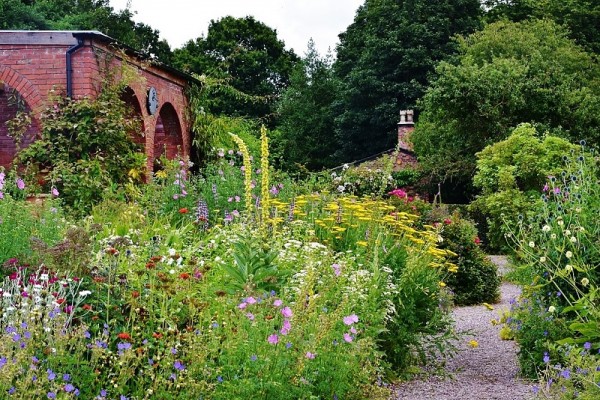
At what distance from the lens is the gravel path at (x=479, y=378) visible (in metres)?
6.05

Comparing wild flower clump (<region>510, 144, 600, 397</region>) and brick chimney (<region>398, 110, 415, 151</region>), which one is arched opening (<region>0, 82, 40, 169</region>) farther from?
brick chimney (<region>398, 110, 415, 151</region>)

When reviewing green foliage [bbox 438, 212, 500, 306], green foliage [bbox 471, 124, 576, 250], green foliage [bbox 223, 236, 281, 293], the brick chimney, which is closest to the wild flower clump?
green foliage [bbox 223, 236, 281, 293]

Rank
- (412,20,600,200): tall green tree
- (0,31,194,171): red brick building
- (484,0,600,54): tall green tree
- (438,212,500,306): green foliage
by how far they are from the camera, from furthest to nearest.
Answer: (484,0,600,54): tall green tree → (412,20,600,200): tall green tree → (0,31,194,171): red brick building → (438,212,500,306): green foliage

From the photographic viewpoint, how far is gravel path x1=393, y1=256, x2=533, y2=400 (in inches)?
238

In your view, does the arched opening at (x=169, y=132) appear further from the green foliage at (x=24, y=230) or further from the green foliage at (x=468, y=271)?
the green foliage at (x=24, y=230)

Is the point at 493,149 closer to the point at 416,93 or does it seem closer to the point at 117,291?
the point at 416,93

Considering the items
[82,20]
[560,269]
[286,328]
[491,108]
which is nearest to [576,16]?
[491,108]

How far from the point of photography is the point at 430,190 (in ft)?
89.6

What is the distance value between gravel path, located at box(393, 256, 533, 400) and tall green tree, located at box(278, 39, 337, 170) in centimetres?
2846

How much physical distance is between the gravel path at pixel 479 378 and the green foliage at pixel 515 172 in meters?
9.24

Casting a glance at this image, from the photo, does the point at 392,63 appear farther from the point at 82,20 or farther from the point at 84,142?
the point at 84,142

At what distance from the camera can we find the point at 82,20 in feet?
104

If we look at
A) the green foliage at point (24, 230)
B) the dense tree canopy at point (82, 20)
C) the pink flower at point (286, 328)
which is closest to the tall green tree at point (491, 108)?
the dense tree canopy at point (82, 20)

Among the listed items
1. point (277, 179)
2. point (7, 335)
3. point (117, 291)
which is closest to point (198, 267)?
point (117, 291)
